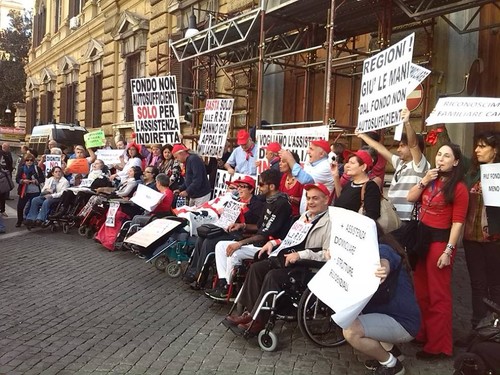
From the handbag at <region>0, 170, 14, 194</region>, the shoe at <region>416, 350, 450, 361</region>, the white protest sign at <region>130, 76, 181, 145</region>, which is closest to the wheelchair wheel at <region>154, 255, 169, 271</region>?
the white protest sign at <region>130, 76, 181, 145</region>

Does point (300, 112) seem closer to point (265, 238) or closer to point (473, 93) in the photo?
point (473, 93)

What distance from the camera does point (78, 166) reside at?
11.2m

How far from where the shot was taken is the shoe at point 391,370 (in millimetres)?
3799

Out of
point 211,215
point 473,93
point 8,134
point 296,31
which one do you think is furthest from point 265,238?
point 8,134

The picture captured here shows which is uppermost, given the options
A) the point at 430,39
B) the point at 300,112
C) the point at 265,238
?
the point at 430,39

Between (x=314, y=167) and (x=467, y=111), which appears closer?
(x=467, y=111)

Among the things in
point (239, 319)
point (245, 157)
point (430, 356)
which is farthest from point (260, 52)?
point (430, 356)

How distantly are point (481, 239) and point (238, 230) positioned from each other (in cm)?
256

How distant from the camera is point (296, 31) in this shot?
1046 centimetres

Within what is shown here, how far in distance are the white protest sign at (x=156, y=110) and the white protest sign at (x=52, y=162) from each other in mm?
2823

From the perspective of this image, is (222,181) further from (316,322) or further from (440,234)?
(440,234)

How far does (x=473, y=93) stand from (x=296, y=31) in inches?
154

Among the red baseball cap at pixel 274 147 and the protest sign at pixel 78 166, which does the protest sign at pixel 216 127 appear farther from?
the protest sign at pixel 78 166

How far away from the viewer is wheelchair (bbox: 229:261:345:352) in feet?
14.5
